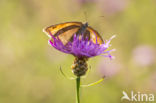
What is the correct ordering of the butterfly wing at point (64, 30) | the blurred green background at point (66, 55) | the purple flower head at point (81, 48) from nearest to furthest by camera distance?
the purple flower head at point (81, 48) < the butterfly wing at point (64, 30) < the blurred green background at point (66, 55)

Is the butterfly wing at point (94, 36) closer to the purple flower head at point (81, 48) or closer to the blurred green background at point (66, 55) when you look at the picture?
the purple flower head at point (81, 48)

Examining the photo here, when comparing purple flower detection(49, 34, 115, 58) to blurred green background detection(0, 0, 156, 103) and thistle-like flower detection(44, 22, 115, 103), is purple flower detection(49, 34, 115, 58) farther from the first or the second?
blurred green background detection(0, 0, 156, 103)

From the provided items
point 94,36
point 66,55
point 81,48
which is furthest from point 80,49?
point 66,55

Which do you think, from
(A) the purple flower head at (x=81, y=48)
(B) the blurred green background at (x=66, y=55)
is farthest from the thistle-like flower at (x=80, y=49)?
(B) the blurred green background at (x=66, y=55)

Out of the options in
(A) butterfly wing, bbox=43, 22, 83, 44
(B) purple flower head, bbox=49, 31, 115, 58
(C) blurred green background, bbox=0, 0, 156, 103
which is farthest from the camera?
(C) blurred green background, bbox=0, 0, 156, 103

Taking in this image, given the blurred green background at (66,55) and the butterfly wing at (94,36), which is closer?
the butterfly wing at (94,36)

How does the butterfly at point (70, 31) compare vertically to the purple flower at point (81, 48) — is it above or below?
above

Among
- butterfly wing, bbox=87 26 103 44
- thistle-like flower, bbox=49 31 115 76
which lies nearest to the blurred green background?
butterfly wing, bbox=87 26 103 44
